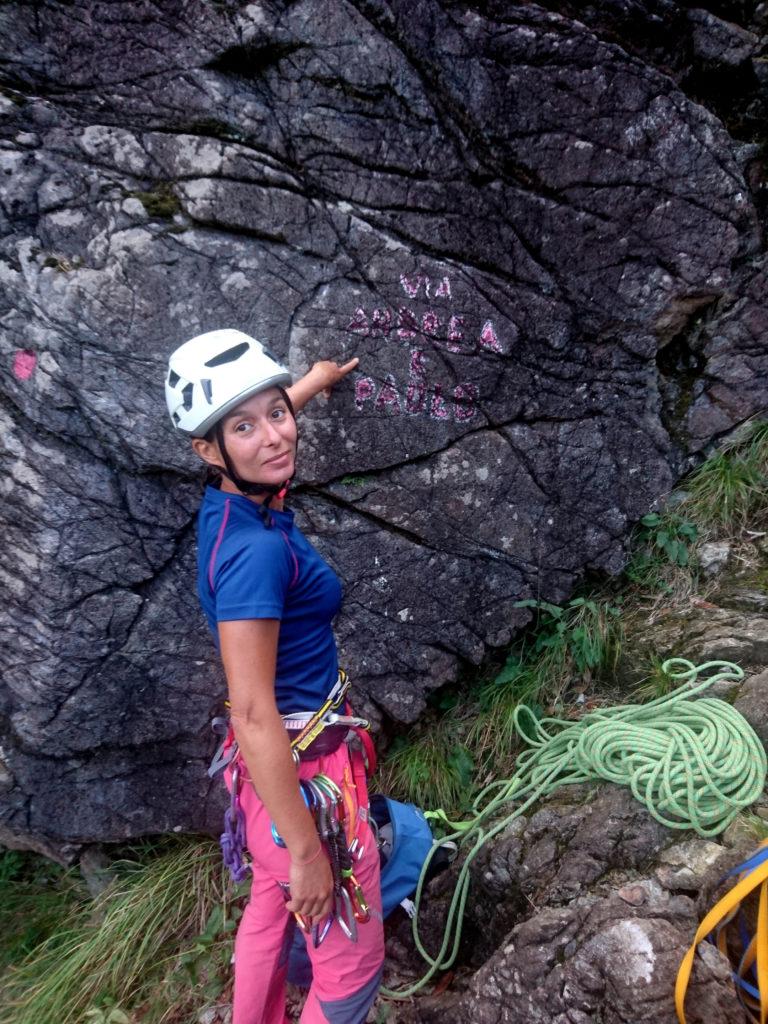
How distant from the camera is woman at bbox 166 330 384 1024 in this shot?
5.78 feet

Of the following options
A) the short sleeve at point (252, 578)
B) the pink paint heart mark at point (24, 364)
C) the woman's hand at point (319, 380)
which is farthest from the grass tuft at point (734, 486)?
the pink paint heart mark at point (24, 364)

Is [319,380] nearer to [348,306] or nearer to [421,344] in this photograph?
[348,306]

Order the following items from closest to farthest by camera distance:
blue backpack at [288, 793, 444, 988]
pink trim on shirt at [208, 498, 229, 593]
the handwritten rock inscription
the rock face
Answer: pink trim on shirt at [208, 498, 229, 593]
the rock face
blue backpack at [288, 793, 444, 988]
the handwritten rock inscription

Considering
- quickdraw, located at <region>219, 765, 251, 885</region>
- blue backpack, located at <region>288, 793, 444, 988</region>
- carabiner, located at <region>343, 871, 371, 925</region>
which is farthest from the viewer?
blue backpack, located at <region>288, 793, 444, 988</region>

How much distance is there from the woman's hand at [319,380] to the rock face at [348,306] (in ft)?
0.27

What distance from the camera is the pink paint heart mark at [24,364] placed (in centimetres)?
269

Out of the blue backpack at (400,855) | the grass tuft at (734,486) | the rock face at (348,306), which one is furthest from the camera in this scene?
the grass tuft at (734,486)

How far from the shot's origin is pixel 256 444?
6.32ft

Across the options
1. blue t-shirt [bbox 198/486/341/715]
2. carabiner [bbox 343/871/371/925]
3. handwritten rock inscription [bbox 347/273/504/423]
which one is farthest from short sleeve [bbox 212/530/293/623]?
handwritten rock inscription [bbox 347/273/504/423]

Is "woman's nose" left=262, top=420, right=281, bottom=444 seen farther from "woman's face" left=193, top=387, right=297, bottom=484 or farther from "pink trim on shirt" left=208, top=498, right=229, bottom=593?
"pink trim on shirt" left=208, top=498, right=229, bottom=593

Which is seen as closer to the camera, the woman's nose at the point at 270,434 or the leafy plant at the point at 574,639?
the woman's nose at the point at 270,434

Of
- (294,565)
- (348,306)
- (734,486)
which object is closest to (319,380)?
(348,306)

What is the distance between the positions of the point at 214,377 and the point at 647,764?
6.78ft

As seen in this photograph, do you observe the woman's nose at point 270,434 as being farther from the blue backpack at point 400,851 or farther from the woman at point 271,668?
the blue backpack at point 400,851
